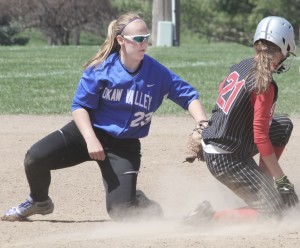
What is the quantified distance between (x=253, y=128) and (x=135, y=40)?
0.94 m

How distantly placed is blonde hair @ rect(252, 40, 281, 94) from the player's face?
72cm

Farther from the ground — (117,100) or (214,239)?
(117,100)

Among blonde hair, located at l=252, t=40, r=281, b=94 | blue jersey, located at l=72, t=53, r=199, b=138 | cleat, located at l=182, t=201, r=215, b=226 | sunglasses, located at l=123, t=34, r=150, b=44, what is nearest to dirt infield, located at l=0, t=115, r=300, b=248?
cleat, located at l=182, t=201, r=215, b=226

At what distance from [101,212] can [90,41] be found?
27968mm

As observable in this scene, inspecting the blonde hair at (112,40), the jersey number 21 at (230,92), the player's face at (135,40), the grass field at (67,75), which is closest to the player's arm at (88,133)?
the blonde hair at (112,40)

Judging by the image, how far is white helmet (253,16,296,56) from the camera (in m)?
5.41

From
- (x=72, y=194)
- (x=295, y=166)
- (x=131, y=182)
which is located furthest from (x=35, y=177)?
(x=295, y=166)

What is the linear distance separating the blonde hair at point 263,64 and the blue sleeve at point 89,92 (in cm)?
102

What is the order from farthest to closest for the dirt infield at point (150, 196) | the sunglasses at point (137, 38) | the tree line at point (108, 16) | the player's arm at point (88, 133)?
the tree line at point (108, 16), the sunglasses at point (137, 38), the player's arm at point (88, 133), the dirt infield at point (150, 196)

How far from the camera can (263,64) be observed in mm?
5367

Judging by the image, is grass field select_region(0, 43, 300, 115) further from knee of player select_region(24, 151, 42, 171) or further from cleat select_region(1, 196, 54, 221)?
knee of player select_region(24, 151, 42, 171)

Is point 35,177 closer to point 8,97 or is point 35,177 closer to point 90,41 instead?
point 8,97

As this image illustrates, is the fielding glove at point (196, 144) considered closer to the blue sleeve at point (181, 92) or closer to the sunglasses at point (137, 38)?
the blue sleeve at point (181, 92)

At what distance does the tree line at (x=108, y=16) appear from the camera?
97.4 ft
